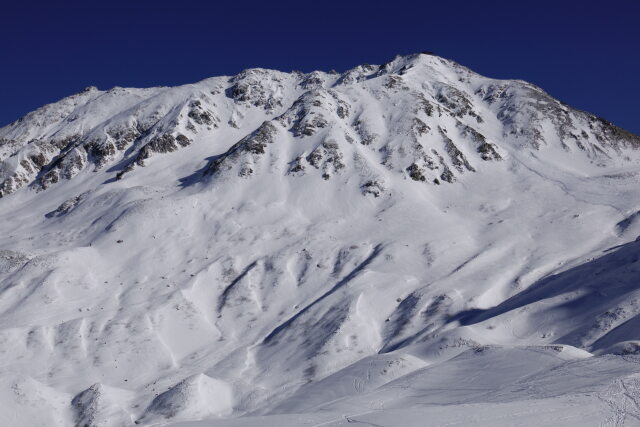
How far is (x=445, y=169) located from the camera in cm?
7375

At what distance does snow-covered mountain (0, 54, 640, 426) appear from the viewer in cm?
2867

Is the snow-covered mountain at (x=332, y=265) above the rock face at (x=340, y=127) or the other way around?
the other way around

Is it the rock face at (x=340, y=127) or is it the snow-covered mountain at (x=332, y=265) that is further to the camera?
the rock face at (x=340, y=127)

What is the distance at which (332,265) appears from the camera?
5316 centimetres

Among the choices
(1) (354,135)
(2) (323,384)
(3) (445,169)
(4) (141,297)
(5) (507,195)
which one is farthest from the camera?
(1) (354,135)

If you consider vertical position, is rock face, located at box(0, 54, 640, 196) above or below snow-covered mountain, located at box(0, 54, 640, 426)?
above

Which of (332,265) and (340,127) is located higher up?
(340,127)

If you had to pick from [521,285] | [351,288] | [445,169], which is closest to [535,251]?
[521,285]

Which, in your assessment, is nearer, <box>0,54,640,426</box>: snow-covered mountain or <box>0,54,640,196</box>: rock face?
<box>0,54,640,426</box>: snow-covered mountain

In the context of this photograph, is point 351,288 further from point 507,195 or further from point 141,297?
point 507,195

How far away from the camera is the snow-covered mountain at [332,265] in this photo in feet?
94.1

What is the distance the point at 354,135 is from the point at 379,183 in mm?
15463

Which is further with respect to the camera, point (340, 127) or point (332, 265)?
point (340, 127)

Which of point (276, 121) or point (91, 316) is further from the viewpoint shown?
point (276, 121)
